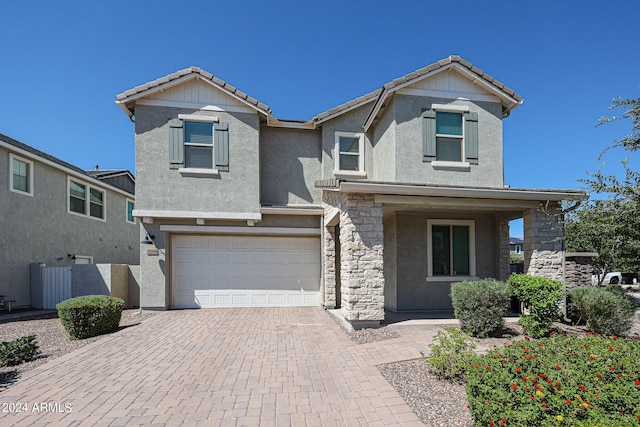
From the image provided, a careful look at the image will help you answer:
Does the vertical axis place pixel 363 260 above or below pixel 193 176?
below

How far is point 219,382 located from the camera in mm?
4680

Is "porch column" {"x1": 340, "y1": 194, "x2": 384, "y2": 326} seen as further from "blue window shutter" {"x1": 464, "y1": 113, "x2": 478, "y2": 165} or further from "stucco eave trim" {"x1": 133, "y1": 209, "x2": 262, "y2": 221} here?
"stucco eave trim" {"x1": 133, "y1": 209, "x2": 262, "y2": 221}

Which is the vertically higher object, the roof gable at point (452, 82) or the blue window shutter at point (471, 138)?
the roof gable at point (452, 82)

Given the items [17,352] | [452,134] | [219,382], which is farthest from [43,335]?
[452,134]

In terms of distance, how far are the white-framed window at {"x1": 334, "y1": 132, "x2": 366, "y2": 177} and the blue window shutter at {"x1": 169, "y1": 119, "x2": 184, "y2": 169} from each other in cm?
532

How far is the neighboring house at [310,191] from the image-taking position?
30.8 ft

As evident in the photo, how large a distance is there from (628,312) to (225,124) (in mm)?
11597

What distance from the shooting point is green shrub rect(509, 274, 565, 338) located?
20.9 feet

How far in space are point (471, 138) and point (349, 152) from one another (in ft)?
13.5

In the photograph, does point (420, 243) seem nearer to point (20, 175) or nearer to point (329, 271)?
point (329, 271)

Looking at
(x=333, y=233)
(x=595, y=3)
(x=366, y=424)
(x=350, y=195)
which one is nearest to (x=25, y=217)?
(x=333, y=233)

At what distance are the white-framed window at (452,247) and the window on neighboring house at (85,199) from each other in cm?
1494

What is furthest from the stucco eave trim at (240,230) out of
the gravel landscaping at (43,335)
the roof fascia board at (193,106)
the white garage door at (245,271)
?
the roof fascia board at (193,106)

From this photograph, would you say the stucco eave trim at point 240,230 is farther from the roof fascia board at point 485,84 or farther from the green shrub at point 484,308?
the roof fascia board at point 485,84
